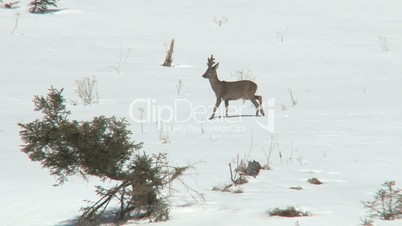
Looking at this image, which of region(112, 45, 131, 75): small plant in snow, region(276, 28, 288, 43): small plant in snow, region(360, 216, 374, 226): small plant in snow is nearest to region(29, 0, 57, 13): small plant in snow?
region(112, 45, 131, 75): small plant in snow

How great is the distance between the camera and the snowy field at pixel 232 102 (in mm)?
5730

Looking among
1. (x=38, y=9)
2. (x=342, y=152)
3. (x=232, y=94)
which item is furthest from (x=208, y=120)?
(x=38, y=9)

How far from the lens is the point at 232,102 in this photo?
13992 mm

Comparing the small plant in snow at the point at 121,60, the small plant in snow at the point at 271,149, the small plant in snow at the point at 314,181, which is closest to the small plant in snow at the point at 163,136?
the small plant in snow at the point at 271,149

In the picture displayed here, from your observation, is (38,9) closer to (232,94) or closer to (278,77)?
(278,77)

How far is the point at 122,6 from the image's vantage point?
28.5 metres

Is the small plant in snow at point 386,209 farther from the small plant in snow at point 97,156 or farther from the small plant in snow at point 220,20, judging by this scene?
the small plant in snow at point 220,20

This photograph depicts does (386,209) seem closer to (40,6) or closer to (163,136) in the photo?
(163,136)

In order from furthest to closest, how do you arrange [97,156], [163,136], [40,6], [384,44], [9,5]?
1. [9,5]
2. [40,6]
3. [384,44]
4. [163,136]
5. [97,156]

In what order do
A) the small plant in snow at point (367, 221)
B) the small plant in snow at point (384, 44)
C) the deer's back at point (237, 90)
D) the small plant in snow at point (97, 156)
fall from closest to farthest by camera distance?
the small plant in snow at point (367, 221), the small plant in snow at point (97, 156), the deer's back at point (237, 90), the small plant in snow at point (384, 44)

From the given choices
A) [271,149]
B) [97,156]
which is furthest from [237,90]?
[97,156]

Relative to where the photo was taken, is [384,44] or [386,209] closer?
[386,209]

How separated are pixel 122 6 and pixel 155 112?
17.5 meters

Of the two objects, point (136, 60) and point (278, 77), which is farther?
point (136, 60)
